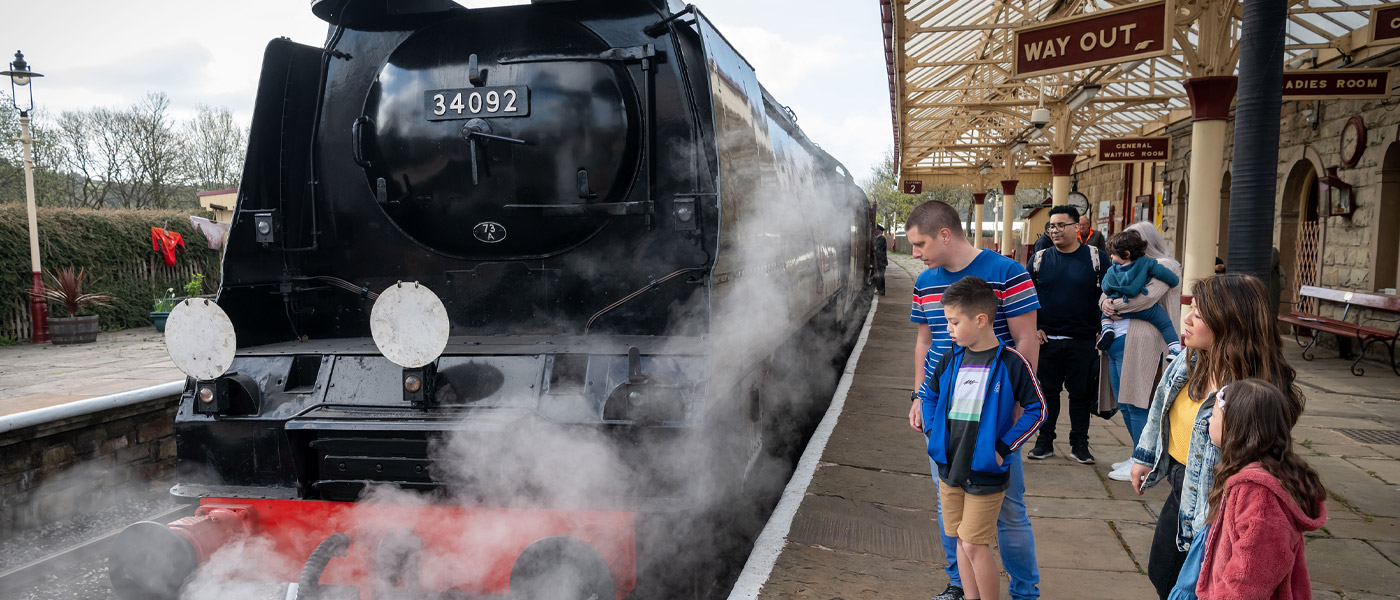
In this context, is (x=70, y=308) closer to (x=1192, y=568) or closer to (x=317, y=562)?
(x=317, y=562)

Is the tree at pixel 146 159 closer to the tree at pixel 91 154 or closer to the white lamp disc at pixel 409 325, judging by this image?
the tree at pixel 91 154

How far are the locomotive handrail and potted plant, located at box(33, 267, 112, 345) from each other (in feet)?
27.9

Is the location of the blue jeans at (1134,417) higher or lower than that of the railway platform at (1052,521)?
higher

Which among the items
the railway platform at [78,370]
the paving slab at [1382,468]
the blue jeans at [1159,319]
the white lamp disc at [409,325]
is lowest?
the railway platform at [78,370]

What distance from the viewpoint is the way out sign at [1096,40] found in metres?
5.37

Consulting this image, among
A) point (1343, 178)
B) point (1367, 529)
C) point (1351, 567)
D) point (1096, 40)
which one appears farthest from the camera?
point (1343, 178)

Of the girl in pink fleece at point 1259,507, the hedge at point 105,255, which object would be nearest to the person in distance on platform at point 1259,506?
the girl in pink fleece at point 1259,507

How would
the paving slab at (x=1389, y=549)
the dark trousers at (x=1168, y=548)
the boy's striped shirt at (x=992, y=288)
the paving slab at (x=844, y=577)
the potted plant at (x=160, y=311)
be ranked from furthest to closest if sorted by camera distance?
the potted plant at (x=160, y=311) → the paving slab at (x=1389, y=549) → the paving slab at (x=844, y=577) → the boy's striped shirt at (x=992, y=288) → the dark trousers at (x=1168, y=548)

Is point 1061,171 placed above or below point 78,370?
above

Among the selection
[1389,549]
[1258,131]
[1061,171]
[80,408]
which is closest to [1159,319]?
[1258,131]

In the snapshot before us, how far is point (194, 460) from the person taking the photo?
292cm

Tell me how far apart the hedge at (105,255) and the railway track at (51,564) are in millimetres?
10225

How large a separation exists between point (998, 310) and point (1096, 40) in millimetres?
3877

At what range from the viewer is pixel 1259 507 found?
5.61ft
